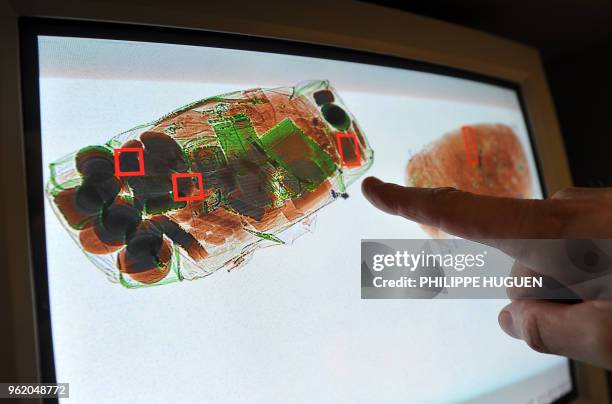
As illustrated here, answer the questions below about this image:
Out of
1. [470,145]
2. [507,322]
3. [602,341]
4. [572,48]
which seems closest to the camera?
[602,341]

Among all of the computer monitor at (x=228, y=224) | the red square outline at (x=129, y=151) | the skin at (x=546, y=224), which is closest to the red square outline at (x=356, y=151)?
the computer monitor at (x=228, y=224)

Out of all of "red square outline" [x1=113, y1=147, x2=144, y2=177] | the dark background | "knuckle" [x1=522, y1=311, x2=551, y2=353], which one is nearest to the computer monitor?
"red square outline" [x1=113, y1=147, x2=144, y2=177]

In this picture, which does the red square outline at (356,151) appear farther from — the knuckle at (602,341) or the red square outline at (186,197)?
the knuckle at (602,341)

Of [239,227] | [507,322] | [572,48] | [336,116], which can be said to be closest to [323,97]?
[336,116]

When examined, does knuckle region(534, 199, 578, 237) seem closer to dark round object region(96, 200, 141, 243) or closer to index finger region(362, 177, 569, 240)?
index finger region(362, 177, 569, 240)

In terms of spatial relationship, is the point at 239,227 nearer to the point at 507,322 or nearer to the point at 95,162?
the point at 95,162

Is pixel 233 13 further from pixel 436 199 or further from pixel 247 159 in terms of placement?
pixel 436 199
